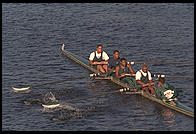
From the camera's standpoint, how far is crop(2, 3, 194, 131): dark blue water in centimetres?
4206

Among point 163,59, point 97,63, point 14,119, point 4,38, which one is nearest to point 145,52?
point 163,59

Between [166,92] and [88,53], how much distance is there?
15633mm

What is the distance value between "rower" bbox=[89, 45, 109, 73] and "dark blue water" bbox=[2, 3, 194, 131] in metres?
1.27

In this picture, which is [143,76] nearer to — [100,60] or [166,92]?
[166,92]

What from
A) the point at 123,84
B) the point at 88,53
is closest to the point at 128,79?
the point at 123,84

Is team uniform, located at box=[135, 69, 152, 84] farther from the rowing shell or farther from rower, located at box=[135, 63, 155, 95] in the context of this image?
the rowing shell

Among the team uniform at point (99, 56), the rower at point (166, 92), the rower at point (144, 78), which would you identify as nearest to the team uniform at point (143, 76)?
the rower at point (144, 78)

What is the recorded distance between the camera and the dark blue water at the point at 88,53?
42.1 meters

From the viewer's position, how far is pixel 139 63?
52656 mm

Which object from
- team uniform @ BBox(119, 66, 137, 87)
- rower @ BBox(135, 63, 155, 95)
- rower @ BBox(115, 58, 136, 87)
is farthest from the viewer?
rower @ BBox(115, 58, 136, 87)

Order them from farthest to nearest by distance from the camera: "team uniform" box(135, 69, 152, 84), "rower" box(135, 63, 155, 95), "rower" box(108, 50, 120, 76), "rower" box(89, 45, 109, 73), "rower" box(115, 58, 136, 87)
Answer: "rower" box(89, 45, 109, 73), "rower" box(108, 50, 120, 76), "rower" box(115, 58, 136, 87), "team uniform" box(135, 69, 152, 84), "rower" box(135, 63, 155, 95)

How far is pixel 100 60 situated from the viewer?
50344mm

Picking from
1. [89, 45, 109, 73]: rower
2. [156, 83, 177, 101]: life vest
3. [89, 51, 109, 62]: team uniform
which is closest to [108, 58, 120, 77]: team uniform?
[89, 45, 109, 73]: rower

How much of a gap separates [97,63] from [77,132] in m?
10.8
